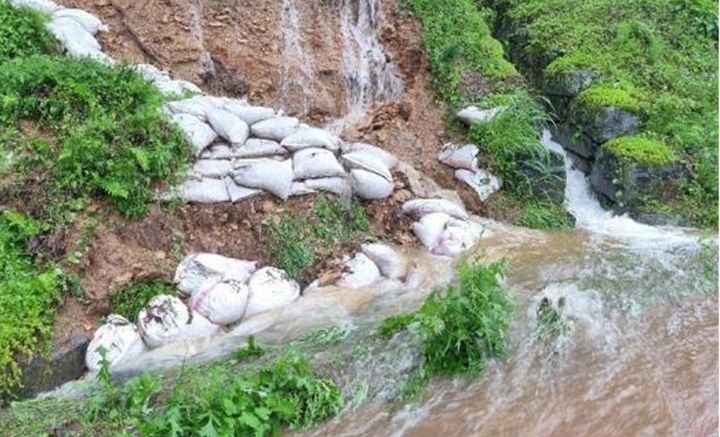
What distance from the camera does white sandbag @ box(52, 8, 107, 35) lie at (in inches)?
264

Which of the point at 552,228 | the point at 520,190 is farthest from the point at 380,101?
the point at 552,228

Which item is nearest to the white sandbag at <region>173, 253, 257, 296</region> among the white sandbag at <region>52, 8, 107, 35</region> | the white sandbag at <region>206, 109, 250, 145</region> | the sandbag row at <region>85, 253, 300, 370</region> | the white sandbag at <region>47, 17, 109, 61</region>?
the sandbag row at <region>85, 253, 300, 370</region>

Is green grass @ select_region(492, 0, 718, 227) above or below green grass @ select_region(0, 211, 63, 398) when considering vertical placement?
above

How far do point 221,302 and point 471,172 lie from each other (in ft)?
8.91

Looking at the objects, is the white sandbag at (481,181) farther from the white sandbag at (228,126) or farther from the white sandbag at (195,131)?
the white sandbag at (195,131)

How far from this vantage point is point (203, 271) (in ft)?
15.7

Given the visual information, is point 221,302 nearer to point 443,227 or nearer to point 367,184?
point 367,184

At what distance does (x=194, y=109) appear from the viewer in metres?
5.49

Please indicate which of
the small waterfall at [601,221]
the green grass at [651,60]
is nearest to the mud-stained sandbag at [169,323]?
the small waterfall at [601,221]

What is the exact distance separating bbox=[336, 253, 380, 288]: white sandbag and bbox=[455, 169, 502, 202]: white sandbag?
1.54 meters

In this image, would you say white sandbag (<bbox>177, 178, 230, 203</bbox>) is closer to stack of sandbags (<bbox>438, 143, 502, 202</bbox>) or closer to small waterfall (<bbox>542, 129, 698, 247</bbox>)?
stack of sandbags (<bbox>438, 143, 502, 202</bbox>)

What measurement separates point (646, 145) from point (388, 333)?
3.29 metres

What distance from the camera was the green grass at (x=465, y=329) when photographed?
3.63 meters

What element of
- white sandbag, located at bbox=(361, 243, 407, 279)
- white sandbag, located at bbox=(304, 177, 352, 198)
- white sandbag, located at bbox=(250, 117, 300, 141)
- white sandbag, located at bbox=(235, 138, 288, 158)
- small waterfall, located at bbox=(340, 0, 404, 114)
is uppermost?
small waterfall, located at bbox=(340, 0, 404, 114)
